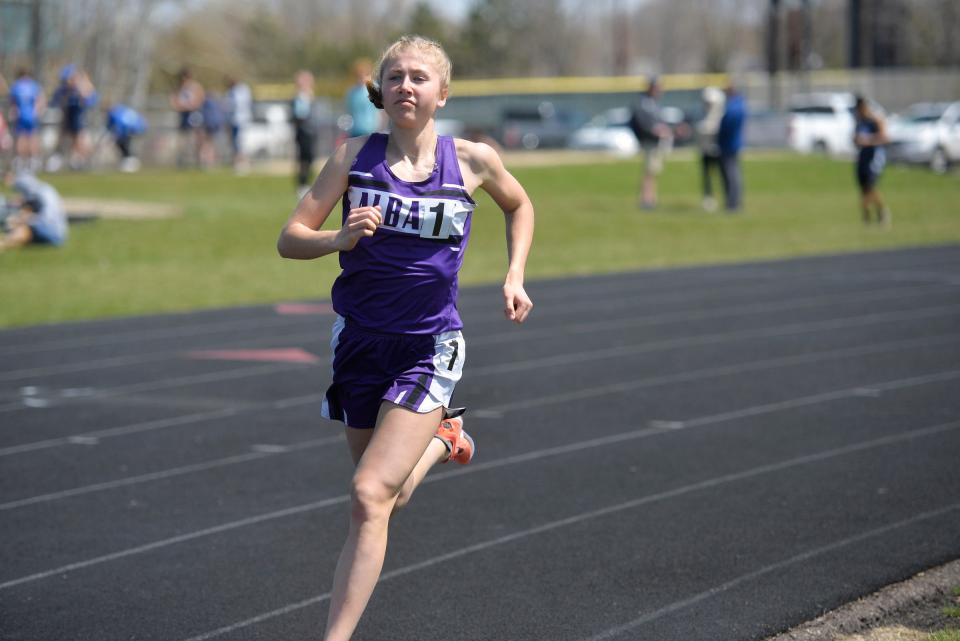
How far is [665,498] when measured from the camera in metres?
6.23

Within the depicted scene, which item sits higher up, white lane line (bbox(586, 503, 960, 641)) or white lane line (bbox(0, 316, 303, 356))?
white lane line (bbox(586, 503, 960, 641))

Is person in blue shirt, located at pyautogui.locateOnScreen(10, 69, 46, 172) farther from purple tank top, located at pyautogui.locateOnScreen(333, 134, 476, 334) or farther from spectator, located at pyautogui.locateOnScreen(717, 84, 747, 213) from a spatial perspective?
purple tank top, located at pyautogui.locateOnScreen(333, 134, 476, 334)

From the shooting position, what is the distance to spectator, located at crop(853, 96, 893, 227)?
20.7 meters

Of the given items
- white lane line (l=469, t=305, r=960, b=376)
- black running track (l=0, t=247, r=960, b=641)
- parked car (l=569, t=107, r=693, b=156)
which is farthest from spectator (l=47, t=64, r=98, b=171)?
white lane line (l=469, t=305, r=960, b=376)

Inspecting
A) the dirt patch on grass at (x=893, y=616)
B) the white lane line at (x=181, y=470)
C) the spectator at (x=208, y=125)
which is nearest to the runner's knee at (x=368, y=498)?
the dirt patch on grass at (x=893, y=616)

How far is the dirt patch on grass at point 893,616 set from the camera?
4406mm

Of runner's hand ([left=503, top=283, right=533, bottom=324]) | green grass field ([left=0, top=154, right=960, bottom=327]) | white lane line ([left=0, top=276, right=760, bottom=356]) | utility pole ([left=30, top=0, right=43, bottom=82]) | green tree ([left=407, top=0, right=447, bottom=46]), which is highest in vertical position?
green tree ([left=407, top=0, right=447, bottom=46])

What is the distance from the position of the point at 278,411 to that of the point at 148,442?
973 mm

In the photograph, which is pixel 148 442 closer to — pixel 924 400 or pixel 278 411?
pixel 278 411

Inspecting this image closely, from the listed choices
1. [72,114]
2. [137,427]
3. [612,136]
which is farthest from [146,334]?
[612,136]

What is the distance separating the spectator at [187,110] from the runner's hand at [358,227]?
1081 inches

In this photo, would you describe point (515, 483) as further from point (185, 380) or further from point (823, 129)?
point (823, 129)

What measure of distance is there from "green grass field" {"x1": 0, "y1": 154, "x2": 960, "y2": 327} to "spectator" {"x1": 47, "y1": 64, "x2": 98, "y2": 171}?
1.19m

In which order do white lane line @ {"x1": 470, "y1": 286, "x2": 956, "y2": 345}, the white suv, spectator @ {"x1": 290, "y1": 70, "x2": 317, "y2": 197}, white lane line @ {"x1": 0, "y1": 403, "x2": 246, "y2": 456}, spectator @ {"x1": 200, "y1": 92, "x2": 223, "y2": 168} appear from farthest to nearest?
the white suv < spectator @ {"x1": 200, "y1": 92, "x2": 223, "y2": 168} < spectator @ {"x1": 290, "y1": 70, "x2": 317, "y2": 197} < white lane line @ {"x1": 470, "y1": 286, "x2": 956, "y2": 345} < white lane line @ {"x1": 0, "y1": 403, "x2": 246, "y2": 456}
